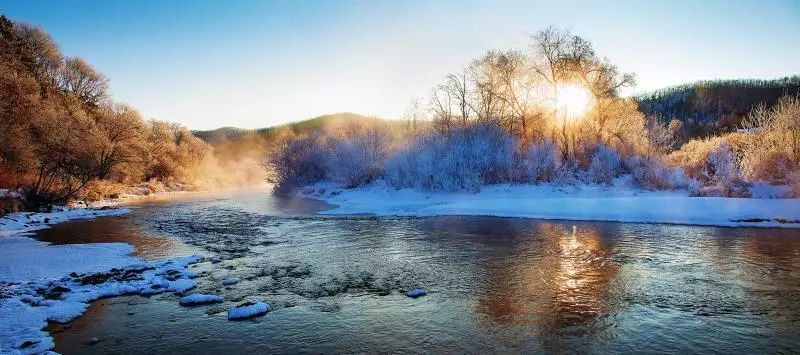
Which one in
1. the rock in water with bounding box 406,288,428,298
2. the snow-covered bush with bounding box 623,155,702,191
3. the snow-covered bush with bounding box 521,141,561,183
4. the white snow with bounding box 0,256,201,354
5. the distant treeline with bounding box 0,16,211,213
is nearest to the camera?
the white snow with bounding box 0,256,201,354

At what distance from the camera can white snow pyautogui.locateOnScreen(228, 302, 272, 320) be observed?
8.22 m

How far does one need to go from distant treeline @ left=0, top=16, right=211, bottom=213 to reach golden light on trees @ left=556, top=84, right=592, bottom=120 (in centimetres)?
3274

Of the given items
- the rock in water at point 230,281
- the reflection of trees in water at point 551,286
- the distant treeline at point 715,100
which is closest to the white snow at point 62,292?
the rock in water at point 230,281

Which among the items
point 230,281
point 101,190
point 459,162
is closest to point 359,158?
point 459,162

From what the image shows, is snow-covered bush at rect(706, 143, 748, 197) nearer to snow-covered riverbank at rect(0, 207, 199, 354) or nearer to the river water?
the river water

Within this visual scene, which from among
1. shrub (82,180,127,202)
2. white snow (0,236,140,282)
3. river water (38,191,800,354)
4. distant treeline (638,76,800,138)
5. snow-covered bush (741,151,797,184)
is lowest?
river water (38,191,800,354)

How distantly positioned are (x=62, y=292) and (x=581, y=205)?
19659 mm

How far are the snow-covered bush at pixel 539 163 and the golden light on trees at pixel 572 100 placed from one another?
6.43 m

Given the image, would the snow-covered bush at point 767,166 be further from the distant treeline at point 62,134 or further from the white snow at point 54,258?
the distant treeline at point 62,134

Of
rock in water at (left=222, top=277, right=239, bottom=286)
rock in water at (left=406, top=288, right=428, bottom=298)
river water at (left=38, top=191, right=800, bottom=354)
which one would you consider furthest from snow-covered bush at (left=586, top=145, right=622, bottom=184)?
rock in water at (left=222, top=277, right=239, bottom=286)

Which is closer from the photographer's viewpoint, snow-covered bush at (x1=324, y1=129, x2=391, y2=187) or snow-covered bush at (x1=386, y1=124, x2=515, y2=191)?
snow-covered bush at (x1=386, y1=124, x2=515, y2=191)

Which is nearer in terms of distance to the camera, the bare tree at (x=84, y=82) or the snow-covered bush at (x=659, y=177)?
the snow-covered bush at (x=659, y=177)

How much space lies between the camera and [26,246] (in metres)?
15.6

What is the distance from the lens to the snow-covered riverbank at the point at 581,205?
59.8ft
